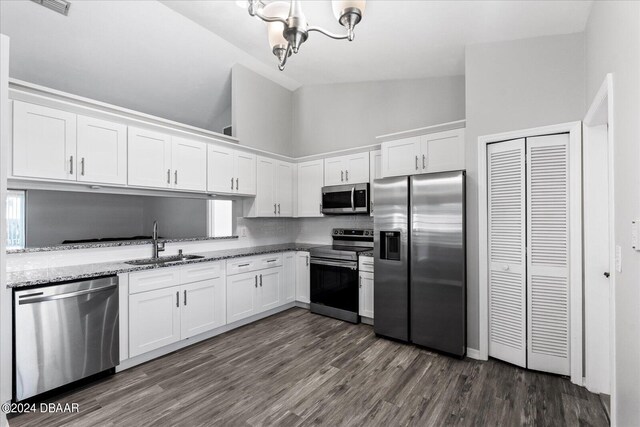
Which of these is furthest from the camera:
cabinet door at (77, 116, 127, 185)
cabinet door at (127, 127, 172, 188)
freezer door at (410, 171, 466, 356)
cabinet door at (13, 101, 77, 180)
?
cabinet door at (127, 127, 172, 188)

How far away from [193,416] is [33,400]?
122 centimetres

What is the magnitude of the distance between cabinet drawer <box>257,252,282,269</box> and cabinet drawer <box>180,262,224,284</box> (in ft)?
1.97

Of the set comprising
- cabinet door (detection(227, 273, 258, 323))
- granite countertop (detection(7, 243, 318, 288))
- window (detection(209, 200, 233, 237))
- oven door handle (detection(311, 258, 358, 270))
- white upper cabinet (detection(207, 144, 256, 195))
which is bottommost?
cabinet door (detection(227, 273, 258, 323))

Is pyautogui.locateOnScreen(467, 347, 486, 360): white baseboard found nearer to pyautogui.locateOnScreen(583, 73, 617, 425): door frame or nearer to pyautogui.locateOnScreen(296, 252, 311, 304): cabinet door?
pyautogui.locateOnScreen(583, 73, 617, 425): door frame

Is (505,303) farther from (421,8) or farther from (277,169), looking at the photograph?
(277,169)

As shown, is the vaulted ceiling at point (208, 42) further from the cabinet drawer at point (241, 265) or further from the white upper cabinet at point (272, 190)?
the cabinet drawer at point (241, 265)

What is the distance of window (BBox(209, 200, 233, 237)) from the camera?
13.8ft

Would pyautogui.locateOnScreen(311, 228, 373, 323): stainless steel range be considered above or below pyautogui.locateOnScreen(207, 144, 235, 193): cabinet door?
below

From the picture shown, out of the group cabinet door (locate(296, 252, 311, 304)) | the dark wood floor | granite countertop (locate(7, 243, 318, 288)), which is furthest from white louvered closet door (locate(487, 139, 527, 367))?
granite countertop (locate(7, 243, 318, 288))

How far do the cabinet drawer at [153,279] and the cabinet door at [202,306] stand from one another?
0.49ft

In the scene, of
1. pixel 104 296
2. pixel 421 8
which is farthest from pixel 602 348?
pixel 104 296

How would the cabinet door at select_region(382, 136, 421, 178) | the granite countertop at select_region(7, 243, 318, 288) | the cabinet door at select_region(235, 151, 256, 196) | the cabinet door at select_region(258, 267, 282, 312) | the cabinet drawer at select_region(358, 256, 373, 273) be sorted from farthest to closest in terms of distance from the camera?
the cabinet door at select_region(235, 151, 256, 196) < the cabinet door at select_region(258, 267, 282, 312) < the cabinet drawer at select_region(358, 256, 373, 273) < the cabinet door at select_region(382, 136, 421, 178) < the granite countertop at select_region(7, 243, 318, 288)

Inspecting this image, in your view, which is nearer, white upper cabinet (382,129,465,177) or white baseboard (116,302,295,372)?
white baseboard (116,302,295,372)

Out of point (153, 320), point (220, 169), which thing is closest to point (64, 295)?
point (153, 320)
